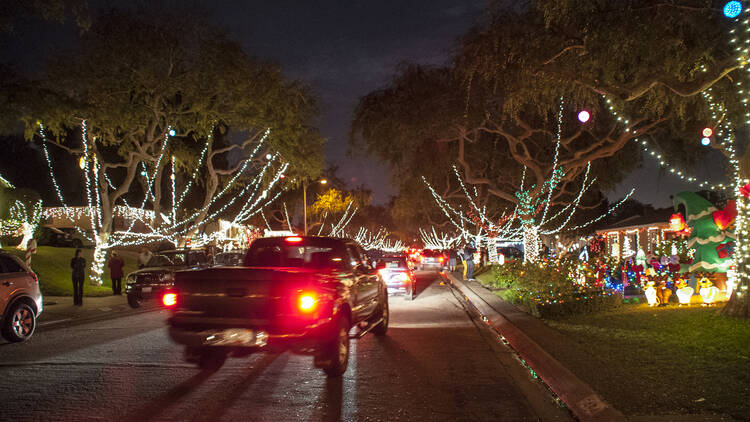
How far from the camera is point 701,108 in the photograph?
50.3ft

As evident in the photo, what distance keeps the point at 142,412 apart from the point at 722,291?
42.3ft

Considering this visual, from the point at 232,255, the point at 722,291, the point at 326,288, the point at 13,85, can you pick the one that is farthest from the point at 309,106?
the point at 326,288

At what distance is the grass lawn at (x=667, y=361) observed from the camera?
597 centimetres

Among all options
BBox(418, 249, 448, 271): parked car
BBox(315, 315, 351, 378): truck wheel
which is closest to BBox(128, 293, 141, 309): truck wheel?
BBox(315, 315, 351, 378): truck wheel

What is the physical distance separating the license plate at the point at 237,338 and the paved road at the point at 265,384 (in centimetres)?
56

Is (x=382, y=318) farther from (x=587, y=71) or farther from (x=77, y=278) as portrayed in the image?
(x=77, y=278)

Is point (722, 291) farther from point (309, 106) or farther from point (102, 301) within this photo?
point (309, 106)

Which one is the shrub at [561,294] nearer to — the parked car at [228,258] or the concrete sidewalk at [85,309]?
the concrete sidewalk at [85,309]

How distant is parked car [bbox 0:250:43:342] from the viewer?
10.6 metres

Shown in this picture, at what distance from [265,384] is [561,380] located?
366 cm

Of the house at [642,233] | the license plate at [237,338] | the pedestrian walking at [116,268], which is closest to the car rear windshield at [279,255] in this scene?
the license plate at [237,338]

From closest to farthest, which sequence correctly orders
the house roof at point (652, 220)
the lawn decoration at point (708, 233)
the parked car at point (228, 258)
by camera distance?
1. the lawn decoration at point (708, 233)
2. the parked car at point (228, 258)
3. the house roof at point (652, 220)

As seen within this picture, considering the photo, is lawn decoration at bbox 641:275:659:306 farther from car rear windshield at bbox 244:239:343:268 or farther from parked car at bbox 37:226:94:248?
parked car at bbox 37:226:94:248

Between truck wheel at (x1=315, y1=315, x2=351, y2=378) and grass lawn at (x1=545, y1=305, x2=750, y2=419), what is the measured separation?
9.68ft
